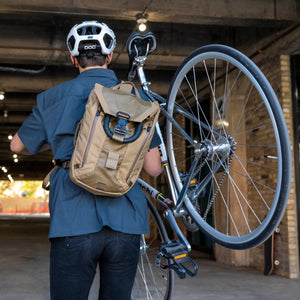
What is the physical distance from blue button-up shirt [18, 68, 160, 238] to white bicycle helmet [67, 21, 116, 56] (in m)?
0.10

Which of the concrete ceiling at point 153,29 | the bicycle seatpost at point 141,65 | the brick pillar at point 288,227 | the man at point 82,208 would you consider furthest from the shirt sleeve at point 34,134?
the brick pillar at point 288,227

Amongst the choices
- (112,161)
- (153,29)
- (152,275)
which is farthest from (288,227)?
(112,161)

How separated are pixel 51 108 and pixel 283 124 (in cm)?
101

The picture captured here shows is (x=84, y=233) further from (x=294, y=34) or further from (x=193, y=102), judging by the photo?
(x=193, y=102)

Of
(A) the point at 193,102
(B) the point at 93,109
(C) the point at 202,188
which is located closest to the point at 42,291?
(C) the point at 202,188

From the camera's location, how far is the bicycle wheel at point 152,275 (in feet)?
10.4

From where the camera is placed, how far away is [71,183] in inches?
69.9

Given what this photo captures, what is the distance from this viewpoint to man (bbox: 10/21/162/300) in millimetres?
1709

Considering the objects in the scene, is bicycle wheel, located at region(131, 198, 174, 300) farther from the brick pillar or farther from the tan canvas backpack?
the brick pillar

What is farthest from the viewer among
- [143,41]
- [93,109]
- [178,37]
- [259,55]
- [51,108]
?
[178,37]

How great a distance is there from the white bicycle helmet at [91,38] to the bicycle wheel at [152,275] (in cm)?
157

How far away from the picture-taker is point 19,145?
6.42 ft

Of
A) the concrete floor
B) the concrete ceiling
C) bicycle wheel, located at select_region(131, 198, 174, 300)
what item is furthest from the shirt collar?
the concrete ceiling

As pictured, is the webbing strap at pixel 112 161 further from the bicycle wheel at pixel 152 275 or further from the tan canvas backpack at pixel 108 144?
the bicycle wheel at pixel 152 275
